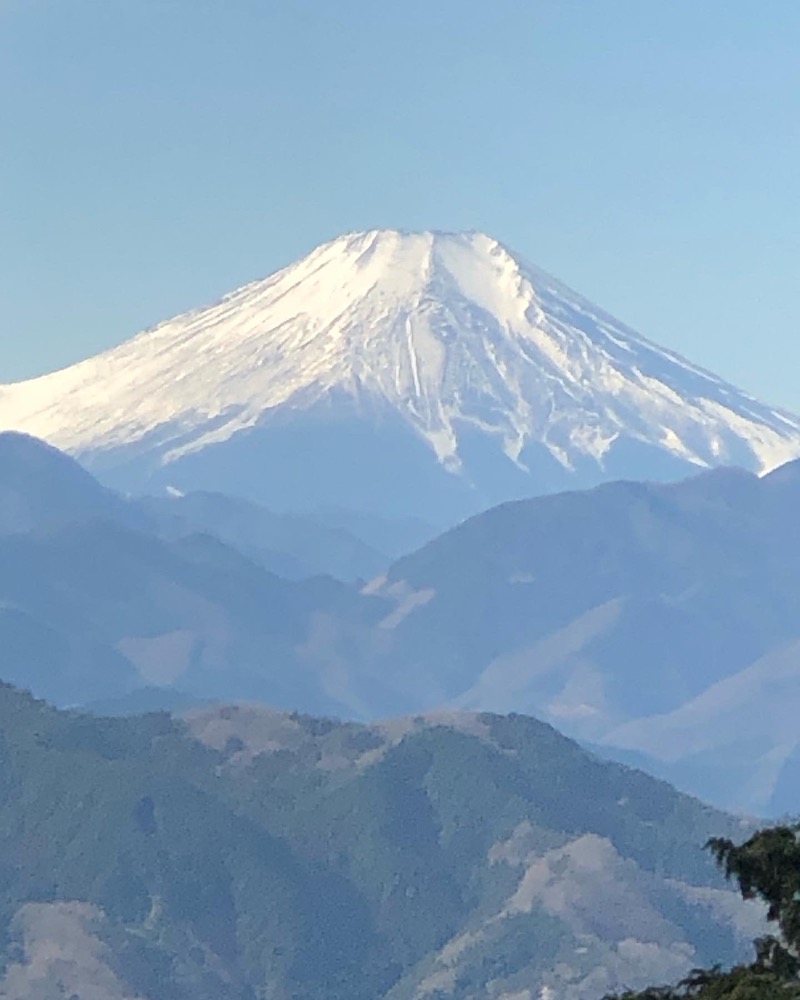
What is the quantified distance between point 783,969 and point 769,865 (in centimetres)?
168

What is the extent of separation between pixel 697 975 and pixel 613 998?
5.25 feet

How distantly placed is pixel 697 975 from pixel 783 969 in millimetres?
1852

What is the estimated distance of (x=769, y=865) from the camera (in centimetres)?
4294

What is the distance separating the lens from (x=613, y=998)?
44.5 metres

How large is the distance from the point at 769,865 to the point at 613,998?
149 inches

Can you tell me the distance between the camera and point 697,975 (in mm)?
43781

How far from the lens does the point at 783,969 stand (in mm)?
42438

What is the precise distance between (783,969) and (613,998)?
134 inches
